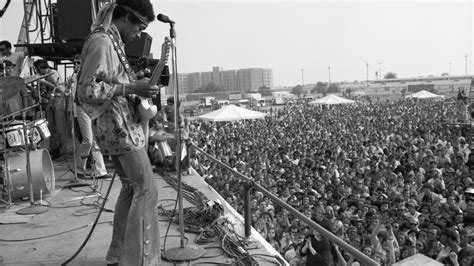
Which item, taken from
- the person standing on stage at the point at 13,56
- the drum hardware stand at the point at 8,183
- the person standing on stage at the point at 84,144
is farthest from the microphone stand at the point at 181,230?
the person standing on stage at the point at 13,56

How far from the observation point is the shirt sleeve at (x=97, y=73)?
6.74ft

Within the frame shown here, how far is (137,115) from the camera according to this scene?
232 centimetres

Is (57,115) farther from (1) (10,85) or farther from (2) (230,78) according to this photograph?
(2) (230,78)

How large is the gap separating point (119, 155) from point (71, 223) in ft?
6.09

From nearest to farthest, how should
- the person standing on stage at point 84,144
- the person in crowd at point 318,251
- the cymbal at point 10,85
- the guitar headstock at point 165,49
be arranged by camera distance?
the guitar headstock at point 165,49 < the cymbal at point 10,85 < the person in crowd at point 318,251 < the person standing on stage at point 84,144

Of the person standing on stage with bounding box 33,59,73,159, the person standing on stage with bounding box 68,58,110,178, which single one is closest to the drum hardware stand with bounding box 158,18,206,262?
the person standing on stage with bounding box 68,58,110,178

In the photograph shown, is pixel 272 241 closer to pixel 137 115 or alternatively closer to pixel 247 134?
pixel 137 115

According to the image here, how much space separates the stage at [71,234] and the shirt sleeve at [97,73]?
1.26 metres

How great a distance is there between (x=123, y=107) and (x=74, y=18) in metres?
4.64

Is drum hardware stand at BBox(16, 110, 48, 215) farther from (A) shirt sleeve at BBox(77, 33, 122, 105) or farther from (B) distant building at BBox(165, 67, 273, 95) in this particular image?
(B) distant building at BBox(165, 67, 273, 95)

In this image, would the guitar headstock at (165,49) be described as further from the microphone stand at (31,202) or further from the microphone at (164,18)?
the microphone stand at (31,202)

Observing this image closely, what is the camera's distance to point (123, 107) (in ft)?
7.36

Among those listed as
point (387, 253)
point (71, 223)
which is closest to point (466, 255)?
point (387, 253)

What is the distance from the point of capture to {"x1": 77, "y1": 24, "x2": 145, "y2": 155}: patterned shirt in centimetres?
207
